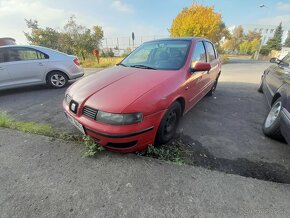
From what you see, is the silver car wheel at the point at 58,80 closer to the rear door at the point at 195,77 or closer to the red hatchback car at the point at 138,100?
the red hatchback car at the point at 138,100

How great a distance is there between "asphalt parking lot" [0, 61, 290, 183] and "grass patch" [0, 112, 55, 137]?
188 mm

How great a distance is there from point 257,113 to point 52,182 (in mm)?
4448

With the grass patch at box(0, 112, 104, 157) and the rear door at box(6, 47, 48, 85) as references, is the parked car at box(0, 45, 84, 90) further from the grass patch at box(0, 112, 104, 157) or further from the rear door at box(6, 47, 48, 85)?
the grass patch at box(0, 112, 104, 157)

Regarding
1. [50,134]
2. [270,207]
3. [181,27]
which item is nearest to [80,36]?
[181,27]

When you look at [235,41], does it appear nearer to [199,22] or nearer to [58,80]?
[199,22]

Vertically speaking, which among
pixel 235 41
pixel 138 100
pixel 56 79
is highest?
pixel 235 41

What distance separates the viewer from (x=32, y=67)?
5.61m

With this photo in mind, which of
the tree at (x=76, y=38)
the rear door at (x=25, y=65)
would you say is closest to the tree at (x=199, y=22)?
the tree at (x=76, y=38)

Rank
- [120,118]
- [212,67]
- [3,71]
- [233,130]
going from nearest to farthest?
[120,118]
[233,130]
[212,67]
[3,71]

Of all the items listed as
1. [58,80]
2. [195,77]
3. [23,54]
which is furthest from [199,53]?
[23,54]

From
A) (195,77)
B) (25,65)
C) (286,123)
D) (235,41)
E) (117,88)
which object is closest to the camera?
(286,123)

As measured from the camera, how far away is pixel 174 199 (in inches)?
74.7

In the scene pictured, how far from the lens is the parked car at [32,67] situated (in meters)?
5.43

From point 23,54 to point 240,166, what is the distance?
657 cm
